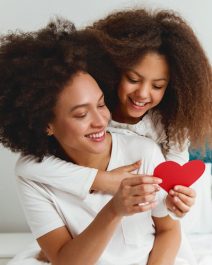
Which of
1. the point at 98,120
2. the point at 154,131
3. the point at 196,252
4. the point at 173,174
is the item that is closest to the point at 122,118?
the point at 154,131

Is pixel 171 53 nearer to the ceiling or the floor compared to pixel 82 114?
nearer to the ceiling

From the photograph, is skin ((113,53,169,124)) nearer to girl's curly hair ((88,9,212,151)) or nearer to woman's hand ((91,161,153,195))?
girl's curly hair ((88,9,212,151))

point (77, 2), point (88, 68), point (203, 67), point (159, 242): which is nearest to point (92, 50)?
point (88, 68)

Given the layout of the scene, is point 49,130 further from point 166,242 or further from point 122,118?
point 166,242

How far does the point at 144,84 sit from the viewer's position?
1.34 metres

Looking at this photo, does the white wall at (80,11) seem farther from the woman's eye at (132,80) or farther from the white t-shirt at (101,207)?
the white t-shirt at (101,207)

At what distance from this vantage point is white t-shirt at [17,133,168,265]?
1287mm

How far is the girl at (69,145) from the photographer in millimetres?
1160

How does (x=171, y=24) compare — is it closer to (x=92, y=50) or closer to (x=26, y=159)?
(x=92, y=50)

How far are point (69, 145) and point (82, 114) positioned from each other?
0.38ft

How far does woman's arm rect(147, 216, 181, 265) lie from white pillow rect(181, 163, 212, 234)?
550 mm

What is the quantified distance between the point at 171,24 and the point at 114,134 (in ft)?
1.20

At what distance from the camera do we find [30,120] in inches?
47.6

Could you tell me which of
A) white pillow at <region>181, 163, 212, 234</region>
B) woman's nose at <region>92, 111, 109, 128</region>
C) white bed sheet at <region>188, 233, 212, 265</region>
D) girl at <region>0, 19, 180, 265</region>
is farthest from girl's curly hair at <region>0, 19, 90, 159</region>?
white pillow at <region>181, 163, 212, 234</region>
